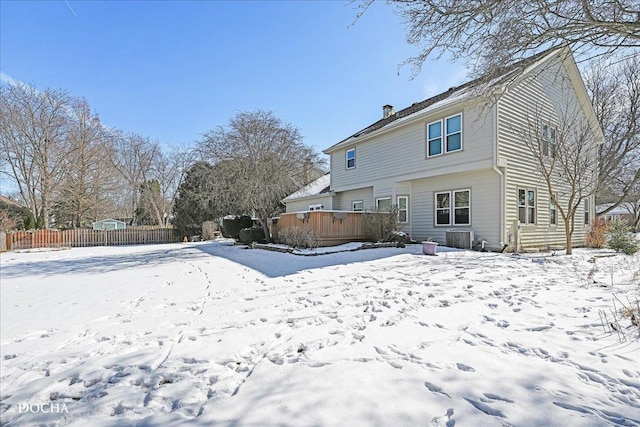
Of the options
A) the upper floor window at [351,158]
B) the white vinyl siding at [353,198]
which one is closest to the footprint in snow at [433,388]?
the white vinyl siding at [353,198]

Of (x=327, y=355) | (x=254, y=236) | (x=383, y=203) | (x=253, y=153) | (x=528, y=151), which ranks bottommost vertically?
(x=327, y=355)

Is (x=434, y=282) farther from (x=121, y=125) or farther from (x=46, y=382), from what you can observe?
(x=121, y=125)

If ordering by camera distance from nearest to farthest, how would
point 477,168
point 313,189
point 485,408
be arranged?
1. point 485,408
2. point 477,168
3. point 313,189

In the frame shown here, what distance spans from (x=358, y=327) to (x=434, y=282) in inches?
113

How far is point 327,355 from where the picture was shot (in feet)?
9.54

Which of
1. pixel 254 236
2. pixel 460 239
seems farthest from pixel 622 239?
pixel 254 236

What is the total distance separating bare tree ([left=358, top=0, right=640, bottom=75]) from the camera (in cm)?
383

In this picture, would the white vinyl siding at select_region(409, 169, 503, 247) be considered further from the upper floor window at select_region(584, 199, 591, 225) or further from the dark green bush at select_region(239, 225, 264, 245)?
the upper floor window at select_region(584, 199, 591, 225)

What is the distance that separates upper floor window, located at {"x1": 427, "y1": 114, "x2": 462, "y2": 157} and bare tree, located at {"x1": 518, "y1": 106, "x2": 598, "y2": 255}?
2296 mm

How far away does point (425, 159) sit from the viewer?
12664 mm

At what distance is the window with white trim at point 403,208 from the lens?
45.5 feet

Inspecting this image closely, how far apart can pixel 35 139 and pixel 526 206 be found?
1055 inches

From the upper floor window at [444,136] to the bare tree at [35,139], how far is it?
21.6 m

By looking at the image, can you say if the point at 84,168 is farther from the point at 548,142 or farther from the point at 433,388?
the point at 548,142
